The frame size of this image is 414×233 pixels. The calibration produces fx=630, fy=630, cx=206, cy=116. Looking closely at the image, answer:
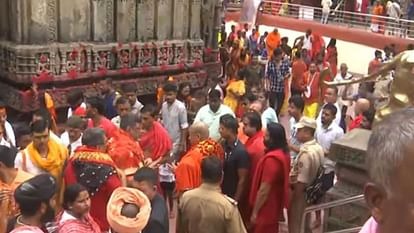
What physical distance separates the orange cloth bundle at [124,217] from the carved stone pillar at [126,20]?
7.74 metres

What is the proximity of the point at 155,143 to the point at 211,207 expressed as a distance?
6.84 feet

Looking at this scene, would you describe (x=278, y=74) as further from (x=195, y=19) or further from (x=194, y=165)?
(x=194, y=165)

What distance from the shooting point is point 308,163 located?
5707 millimetres

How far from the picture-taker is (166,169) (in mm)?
6797

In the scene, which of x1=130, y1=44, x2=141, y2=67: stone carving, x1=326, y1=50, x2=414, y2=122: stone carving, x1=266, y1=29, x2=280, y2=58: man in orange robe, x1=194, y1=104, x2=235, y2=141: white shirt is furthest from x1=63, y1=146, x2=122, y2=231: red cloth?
x1=266, y1=29, x2=280, y2=58: man in orange robe

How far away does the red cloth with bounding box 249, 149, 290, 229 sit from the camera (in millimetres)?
5258

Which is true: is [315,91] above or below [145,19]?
below

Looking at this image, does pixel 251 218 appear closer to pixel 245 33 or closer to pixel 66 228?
pixel 66 228

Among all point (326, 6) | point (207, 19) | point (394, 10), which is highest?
point (207, 19)

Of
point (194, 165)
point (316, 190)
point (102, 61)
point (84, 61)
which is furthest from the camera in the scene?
point (102, 61)

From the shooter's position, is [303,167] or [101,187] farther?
[303,167]

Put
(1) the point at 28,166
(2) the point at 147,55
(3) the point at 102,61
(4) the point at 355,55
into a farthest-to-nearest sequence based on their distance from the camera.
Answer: (4) the point at 355,55, (2) the point at 147,55, (3) the point at 102,61, (1) the point at 28,166

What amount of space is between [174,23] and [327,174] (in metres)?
6.79

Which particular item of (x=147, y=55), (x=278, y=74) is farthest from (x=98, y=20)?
(x=278, y=74)
